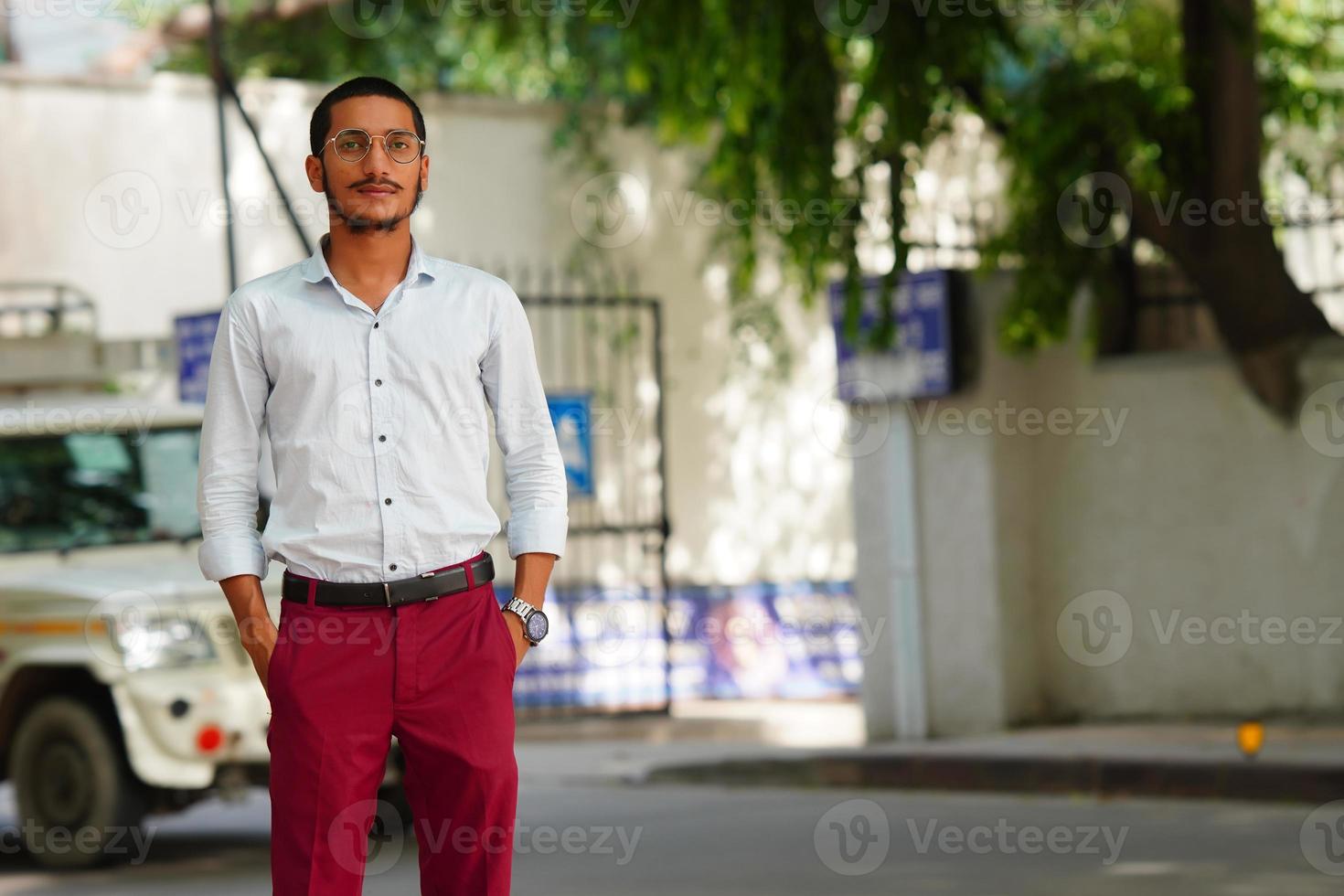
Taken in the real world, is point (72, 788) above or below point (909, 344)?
below

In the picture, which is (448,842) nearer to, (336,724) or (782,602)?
(336,724)

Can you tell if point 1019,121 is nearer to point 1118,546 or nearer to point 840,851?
point 1118,546

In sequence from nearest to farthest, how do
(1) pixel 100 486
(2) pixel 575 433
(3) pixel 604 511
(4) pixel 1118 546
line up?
(1) pixel 100 486
(4) pixel 1118 546
(2) pixel 575 433
(3) pixel 604 511

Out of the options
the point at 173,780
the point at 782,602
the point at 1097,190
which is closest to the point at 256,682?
the point at 173,780

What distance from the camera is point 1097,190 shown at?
1267 centimetres

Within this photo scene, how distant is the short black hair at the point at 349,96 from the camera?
12.7ft

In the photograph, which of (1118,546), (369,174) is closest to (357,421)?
(369,174)

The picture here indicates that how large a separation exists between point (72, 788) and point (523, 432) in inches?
224

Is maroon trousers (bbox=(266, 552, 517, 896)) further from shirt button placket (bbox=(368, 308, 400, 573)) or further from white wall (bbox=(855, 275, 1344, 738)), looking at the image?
white wall (bbox=(855, 275, 1344, 738))

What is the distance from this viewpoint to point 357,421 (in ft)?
12.5

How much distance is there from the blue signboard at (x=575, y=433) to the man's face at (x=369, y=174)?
1125 centimetres

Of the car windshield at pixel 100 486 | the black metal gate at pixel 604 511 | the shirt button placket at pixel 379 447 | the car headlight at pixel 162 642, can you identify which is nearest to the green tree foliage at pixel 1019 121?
the black metal gate at pixel 604 511

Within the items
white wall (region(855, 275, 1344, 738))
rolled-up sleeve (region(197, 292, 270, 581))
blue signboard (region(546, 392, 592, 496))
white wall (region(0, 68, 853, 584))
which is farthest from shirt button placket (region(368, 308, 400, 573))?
white wall (region(0, 68, 853, 584))

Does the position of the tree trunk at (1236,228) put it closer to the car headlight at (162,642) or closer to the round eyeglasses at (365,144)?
the car headlight at (162,642)
